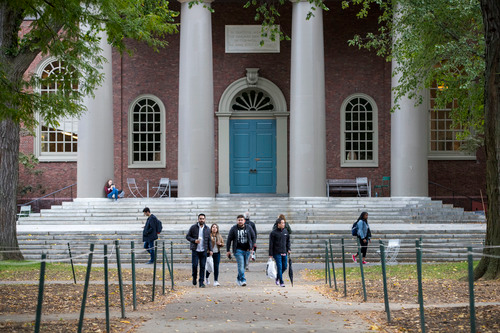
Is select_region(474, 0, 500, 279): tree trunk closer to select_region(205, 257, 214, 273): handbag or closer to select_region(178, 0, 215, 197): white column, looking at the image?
select_region(205, 257, 214, 273): handbag

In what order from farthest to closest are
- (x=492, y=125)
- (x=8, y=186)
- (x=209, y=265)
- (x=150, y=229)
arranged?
(x=150, y=229), (x=8, y=186), (x=209, y=265), (x=492, y=125)

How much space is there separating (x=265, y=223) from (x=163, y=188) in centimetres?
750

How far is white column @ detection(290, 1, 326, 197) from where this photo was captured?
28031mm

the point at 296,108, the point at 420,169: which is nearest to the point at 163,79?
the point at 296,108

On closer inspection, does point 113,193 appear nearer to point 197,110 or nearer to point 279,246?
point 197,110

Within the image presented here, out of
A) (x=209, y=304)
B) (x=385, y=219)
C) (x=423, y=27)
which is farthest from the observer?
(x=385, y=219)

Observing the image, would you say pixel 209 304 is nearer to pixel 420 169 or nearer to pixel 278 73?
pixel 420 169

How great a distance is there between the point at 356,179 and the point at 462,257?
1087 centimetres

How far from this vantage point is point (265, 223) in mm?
27000

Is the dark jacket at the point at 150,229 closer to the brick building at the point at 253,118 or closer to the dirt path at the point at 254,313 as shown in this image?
the dirt path at the point at 254,313

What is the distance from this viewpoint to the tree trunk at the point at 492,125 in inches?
539

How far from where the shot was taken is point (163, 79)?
33.7m

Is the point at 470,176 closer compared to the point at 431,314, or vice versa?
the point at 431,314

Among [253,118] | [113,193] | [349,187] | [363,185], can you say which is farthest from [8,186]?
[363,185]
